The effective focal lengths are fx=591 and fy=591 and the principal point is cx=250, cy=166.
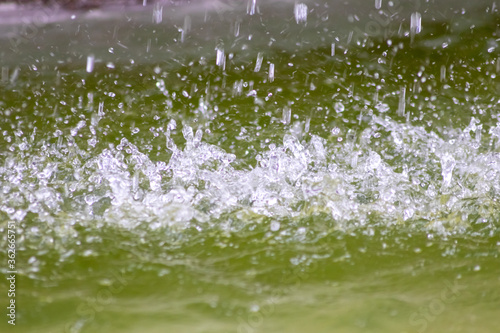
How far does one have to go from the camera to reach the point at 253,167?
98cm

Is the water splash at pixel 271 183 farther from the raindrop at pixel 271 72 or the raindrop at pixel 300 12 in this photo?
the raindrop at pixel 300 12

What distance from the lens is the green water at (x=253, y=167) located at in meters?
0.71

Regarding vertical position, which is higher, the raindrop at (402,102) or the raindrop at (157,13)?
the raindrop at (157,13)

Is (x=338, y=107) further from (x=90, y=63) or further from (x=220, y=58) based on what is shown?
(x=90, y=63)

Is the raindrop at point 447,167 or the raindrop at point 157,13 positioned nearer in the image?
the raindrop at point 447,167

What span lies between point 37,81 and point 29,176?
293 mm

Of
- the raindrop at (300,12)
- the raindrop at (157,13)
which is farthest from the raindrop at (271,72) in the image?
the raindrop at (157,13)

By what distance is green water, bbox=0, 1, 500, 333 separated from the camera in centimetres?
71

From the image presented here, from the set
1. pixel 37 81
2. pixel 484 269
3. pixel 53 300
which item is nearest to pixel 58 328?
pixel 53 300

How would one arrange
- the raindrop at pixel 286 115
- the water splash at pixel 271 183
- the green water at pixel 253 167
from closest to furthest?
1. the green water at pixel 253 167
2. the water splash at pixel 271 183
3. the raindrop at pixel 286 115

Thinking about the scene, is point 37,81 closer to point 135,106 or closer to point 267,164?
point 135,106

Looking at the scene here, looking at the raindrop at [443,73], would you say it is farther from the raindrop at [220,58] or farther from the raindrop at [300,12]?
the raindrop at [220,58]

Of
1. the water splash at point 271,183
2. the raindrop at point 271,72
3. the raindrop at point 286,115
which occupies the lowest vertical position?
the water splash at point 271,183

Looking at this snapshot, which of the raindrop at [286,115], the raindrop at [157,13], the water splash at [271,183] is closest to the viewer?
the water splash at [271,183]
